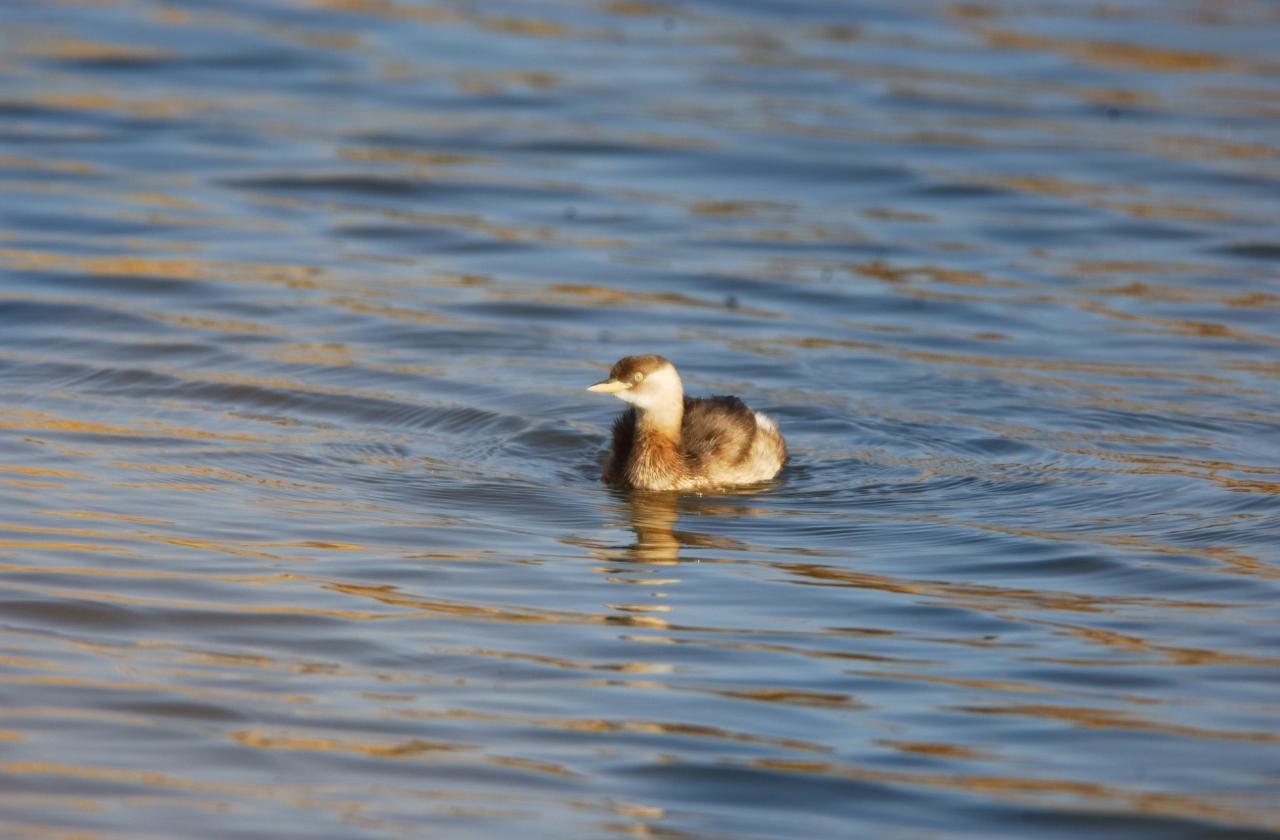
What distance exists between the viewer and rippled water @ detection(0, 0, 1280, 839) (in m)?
6.63

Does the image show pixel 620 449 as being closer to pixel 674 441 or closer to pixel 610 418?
pixel 674 441

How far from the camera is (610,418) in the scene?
40.7 feet

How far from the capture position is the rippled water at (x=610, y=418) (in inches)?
261

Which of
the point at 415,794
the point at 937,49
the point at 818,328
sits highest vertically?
the point at 937,49

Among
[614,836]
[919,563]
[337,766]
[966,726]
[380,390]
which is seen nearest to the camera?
[614,836]

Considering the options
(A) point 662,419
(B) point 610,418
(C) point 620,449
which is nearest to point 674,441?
(A) point 662,419

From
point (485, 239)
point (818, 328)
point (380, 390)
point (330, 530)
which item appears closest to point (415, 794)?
point (330, 530)

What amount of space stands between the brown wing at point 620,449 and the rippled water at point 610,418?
0.18m

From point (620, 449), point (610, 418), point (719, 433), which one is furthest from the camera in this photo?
point (610, 418)

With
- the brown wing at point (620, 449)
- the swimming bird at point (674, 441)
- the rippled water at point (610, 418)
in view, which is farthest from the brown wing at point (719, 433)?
the rippled water at point (610, 418)

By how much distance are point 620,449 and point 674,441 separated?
0.31 metres

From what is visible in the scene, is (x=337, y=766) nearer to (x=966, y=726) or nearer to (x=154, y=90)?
(x=966, y=726)

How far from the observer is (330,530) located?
9.20 metres

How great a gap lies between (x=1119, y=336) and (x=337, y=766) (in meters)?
8.73
